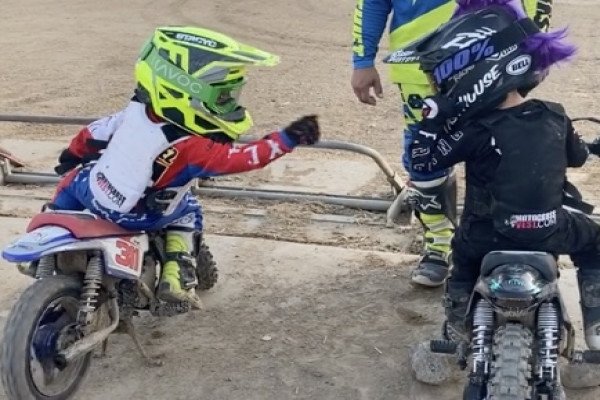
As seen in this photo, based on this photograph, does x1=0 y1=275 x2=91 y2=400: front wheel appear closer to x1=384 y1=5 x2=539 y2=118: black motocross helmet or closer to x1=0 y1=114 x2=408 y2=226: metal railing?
x1=384 y1=5 x2=539 y2=118: black motocross helmet

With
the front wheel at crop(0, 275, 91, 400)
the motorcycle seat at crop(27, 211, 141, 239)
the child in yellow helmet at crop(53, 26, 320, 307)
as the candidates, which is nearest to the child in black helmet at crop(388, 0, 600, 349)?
the child in yellow helmet at crop(53, 26, 320, 307)

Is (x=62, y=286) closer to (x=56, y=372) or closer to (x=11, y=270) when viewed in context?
(x=56, y=372)

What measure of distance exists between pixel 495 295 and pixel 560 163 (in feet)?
1.88

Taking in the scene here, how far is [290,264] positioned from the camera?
5305mm

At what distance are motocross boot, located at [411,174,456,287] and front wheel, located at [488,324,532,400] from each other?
1786mm

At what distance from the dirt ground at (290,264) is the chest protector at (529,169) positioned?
104cm

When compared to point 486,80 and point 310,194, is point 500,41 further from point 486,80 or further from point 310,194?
point 310,194

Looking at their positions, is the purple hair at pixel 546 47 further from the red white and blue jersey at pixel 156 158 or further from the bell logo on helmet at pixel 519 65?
the red white and blue jersey at pixel 156 158

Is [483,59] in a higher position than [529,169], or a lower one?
higher

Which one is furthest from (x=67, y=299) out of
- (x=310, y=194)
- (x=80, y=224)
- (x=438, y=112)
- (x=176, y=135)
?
(x=310, y=194)

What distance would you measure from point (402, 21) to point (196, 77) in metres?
1.14

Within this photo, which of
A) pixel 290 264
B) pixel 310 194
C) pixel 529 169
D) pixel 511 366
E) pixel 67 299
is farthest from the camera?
pixel 310 194

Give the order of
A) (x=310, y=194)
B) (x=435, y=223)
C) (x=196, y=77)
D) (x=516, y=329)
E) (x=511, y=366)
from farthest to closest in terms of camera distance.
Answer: (x=310, y=194), (x=435, y=223), (x=196, y=77), (x=516, y=329), (x=511, y=366)

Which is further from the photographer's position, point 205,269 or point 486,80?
point 205,269
